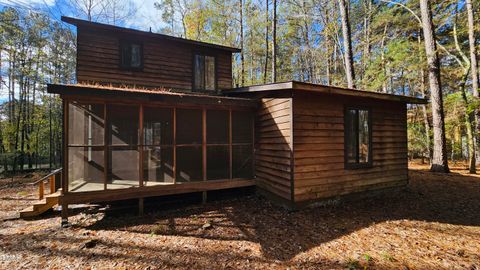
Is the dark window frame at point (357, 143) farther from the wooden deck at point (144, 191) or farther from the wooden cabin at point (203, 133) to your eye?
the wooden deck at point (144, 191)

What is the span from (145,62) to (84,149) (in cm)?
437

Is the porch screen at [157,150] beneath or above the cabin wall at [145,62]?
beneath

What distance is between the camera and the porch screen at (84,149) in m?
5.22

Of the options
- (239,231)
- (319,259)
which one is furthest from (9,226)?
(319,259)

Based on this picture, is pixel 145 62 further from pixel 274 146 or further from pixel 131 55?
pixel 274 146

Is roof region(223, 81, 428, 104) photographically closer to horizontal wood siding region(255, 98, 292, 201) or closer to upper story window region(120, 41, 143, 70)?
horizontal wood siding region(255, 98, 292, 201)

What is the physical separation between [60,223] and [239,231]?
4.32m

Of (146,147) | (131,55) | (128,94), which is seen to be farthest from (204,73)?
(128,94)

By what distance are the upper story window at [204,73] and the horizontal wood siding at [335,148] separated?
5141 mm

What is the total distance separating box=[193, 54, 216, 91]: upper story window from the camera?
30.8 ft

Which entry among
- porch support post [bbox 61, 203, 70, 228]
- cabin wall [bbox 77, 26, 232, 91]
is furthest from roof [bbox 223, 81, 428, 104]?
porch support post [bbox 61, 203, 70, 228]

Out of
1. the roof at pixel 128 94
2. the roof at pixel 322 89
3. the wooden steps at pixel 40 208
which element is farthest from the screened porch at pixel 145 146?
the roof at pixel 322 89

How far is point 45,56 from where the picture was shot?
16.7 meters

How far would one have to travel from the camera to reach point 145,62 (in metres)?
8.47
